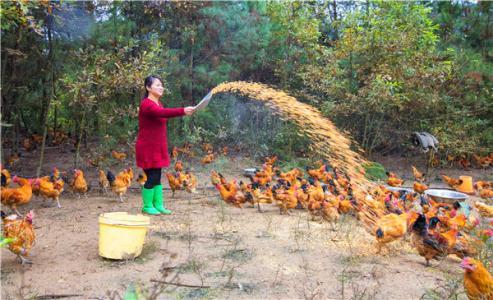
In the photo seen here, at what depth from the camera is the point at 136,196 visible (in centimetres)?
692

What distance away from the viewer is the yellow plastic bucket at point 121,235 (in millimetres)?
3576

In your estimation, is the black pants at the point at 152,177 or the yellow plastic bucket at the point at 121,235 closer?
the yellow plastic bucket at the point at 121,235

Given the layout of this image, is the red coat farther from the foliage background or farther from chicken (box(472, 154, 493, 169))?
chicken (box(472, 154, 493, 169))

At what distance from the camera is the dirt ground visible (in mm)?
3189

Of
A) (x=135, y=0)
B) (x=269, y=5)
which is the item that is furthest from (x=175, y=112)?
(x=269, y=5)

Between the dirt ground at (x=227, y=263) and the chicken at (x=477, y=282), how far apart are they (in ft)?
0.35

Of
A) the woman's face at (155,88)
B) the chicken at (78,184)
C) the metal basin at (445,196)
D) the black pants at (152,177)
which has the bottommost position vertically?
the metal basin at (445,196)

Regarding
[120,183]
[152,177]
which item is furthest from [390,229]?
[120,183]

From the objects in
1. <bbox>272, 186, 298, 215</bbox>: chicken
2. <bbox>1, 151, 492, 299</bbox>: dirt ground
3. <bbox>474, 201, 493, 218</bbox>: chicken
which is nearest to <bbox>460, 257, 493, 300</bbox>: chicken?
<bbox>1, 151, 492, 299</bbox>: dirt ground

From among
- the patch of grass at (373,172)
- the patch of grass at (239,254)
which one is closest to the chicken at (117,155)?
the patch of grass at (239,254)

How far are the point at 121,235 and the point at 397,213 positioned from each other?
313 centimetres

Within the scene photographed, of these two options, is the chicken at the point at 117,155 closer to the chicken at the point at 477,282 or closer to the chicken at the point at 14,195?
the chicken at the point at 14,195

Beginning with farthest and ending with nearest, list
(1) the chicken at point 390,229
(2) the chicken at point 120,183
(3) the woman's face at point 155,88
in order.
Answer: (2) the chicken at point 120,183 → (3) the woman's face at point 155,88 → (1) the chicken at point 390,229

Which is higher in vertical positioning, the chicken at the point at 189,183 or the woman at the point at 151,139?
the woman at the point at 151,139
